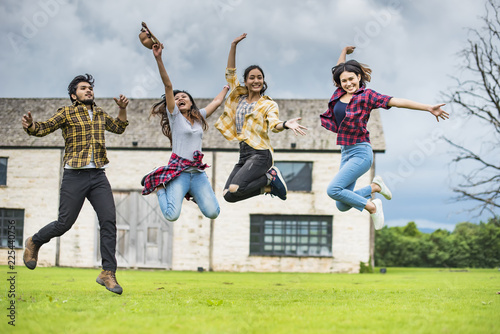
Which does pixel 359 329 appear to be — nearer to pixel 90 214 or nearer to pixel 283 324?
pixel 283 324

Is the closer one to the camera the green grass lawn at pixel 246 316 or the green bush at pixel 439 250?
the green grass lawn at pixel 246 316

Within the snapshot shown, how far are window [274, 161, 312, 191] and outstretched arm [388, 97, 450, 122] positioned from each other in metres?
16.8

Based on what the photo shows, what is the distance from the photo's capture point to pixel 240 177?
7.39 metres

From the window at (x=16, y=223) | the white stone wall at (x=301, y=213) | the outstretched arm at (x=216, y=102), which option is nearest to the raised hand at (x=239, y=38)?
the outstretched arm at (x=216, y=102)

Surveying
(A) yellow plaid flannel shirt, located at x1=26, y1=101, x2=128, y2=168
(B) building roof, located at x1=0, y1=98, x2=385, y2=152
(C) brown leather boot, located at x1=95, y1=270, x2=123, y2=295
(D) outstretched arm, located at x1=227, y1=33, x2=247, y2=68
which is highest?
(B) building roof, located at x1=0, y1=98, x2=385, y2=152

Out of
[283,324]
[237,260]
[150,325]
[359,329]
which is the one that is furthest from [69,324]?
[237,260]

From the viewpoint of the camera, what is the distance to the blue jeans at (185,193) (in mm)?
7230

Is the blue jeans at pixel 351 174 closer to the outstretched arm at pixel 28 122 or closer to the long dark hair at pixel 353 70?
the long dark hair at pixel 353 70

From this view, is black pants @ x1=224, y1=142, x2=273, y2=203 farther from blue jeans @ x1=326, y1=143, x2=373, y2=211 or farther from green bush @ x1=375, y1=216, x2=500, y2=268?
green bush @ x1=375, y1=216, x2=500, y2=268

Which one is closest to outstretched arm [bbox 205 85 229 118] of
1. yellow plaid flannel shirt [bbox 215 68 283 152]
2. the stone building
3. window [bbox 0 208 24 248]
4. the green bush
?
yellow plaid flannel shirt [bbox 215 68 283 152]

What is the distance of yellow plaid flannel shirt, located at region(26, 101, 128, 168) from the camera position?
7.01 m

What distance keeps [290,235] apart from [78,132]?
17053 mm

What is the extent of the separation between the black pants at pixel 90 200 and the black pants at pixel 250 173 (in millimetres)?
1543

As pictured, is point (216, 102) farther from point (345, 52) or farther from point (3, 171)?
point (3, 171)
